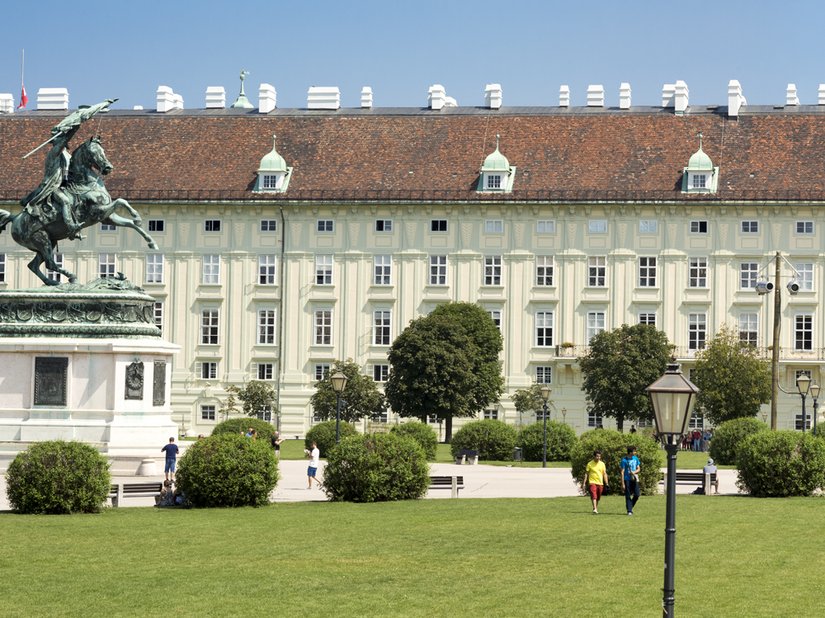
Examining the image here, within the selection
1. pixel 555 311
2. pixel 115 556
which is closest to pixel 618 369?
pixel 555 311

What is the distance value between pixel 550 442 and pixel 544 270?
108 feet

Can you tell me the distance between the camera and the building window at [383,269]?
99.8 m

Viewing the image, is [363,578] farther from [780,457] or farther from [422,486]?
[780,457]

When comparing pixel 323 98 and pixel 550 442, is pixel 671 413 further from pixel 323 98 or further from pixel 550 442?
pixel 323 98

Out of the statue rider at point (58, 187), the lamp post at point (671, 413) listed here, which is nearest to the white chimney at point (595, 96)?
the statue rider at point (58, 187)

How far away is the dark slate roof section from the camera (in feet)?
317

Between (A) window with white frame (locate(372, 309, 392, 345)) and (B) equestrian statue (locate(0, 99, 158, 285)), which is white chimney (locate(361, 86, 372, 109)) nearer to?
(A) window with white frame (locate(372, 309, 392, 345))

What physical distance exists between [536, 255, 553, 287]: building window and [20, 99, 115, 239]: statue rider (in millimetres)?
52127

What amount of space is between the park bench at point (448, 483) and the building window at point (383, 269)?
5640 centimetres

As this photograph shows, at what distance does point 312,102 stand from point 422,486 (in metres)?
66.3

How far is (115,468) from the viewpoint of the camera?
45156 mm

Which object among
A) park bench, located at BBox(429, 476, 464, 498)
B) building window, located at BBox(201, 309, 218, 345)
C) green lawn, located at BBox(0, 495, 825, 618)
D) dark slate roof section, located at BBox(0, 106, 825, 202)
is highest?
dark slate roof section, located at BBox(0, 106, 825, 202)

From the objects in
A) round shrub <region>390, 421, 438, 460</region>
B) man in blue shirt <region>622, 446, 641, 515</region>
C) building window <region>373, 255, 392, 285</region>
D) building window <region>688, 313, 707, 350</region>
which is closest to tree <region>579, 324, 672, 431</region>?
building window <region>688, 313, 707, 350</region>

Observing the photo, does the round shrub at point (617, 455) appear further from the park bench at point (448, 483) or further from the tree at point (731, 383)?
the tree at point (731, 383)
